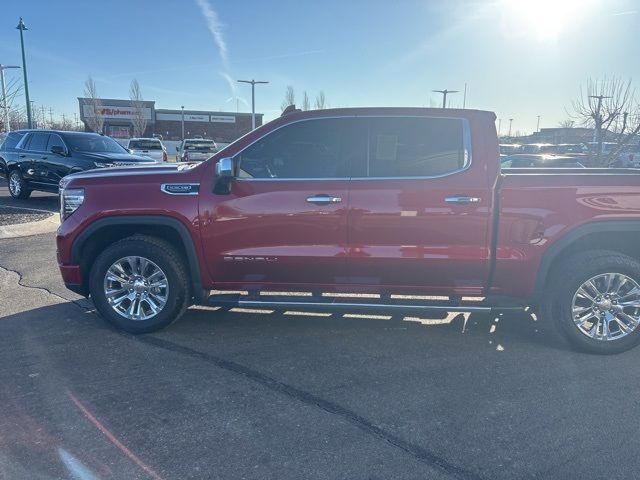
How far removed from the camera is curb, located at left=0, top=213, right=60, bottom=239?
8.36m

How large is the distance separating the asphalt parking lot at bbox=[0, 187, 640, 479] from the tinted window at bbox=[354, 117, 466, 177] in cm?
149

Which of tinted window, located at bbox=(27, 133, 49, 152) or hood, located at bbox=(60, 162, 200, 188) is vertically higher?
tinted window, located at bbox=(27, 133, 49, 152)

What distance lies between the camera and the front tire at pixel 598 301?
13.1 ft

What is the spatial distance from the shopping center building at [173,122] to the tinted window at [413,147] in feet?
167

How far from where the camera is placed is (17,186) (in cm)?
1276

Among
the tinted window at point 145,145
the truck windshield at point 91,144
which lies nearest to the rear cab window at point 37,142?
the truck windshield at point 91,144

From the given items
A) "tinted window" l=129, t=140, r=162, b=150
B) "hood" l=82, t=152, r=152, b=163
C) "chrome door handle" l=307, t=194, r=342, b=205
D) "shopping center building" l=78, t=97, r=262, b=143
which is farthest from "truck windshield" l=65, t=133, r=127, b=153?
"shopping center building" l=78, t=97, r=262, b=143

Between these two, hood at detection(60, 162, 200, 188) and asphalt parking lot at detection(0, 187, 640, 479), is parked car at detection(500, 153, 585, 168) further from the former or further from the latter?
hood at detection(60, 162, 200, 188)

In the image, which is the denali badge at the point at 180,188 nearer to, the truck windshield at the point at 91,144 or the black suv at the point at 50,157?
the black suv at the point at 50,157

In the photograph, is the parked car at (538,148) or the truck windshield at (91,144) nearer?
the truck windshield at (91,144)

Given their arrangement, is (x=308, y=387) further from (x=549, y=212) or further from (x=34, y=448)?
(x=549, y=212)

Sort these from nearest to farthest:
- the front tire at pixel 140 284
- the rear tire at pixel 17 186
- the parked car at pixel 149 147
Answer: the front tire at pixel 140 284 < the rear tire at pixel 17 186 < the parked car at pixel 149 147

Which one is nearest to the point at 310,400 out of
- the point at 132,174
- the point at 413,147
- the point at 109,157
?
the point at 413,147

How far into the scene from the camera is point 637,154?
22250 mm
